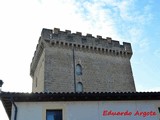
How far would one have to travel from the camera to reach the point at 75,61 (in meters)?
31.3

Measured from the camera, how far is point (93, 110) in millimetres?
13641

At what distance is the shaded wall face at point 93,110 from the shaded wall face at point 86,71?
14.7 m

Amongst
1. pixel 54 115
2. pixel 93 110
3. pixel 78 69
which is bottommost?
pixel 54 115

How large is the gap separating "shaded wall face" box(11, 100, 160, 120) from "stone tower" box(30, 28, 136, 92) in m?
14.8

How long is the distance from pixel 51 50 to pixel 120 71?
8.80m

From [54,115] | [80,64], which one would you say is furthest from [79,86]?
[54,115]

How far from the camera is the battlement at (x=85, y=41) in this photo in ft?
102

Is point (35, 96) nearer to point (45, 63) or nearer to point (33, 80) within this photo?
point (45, 63)

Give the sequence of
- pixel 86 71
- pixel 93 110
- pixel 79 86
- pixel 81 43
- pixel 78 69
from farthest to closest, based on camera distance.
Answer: pixel 81 43, pixel 86 71, pixel 78 69, pixel 79 86, pixel 93 110

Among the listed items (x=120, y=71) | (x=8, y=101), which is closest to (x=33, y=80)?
(x=120, y=71)

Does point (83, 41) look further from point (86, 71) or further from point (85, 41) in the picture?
point (86, 71)

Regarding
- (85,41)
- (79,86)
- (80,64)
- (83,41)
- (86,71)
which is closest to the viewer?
(79,86)

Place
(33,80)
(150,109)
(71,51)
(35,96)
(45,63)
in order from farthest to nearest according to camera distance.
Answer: (33,80) < (71,51) < (45,63) < (150,109) < (35,96)

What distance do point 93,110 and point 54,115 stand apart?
192 centimetres
